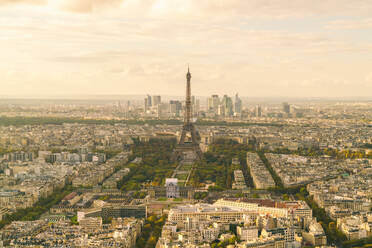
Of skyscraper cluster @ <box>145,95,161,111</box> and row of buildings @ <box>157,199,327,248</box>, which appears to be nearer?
row of buildings @ <box>157,199,327,248</box>

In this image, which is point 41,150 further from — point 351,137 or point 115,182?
point 351,137

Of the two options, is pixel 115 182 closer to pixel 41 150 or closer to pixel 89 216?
pixel 89 216

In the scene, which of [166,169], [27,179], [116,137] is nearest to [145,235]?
[27,179]

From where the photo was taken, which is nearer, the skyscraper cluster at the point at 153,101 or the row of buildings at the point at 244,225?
the row of buildings at the point at 244,225

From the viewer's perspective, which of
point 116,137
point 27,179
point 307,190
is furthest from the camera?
point 116,137

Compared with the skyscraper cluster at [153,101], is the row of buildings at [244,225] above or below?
below

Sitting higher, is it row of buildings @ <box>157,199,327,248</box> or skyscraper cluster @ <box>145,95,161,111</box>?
skyscraper cluster @ <box>145,95,161,111</box>

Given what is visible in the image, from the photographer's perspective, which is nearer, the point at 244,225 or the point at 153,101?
the point at 244,225

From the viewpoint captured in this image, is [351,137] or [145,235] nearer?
[145,235]

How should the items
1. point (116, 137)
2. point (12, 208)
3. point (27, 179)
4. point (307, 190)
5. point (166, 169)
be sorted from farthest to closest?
point (116, 137) < point (166, 169) < point (27, 179) < point (307, 190) < point (12, 208)

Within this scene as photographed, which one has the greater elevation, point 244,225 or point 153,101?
point 153,101
